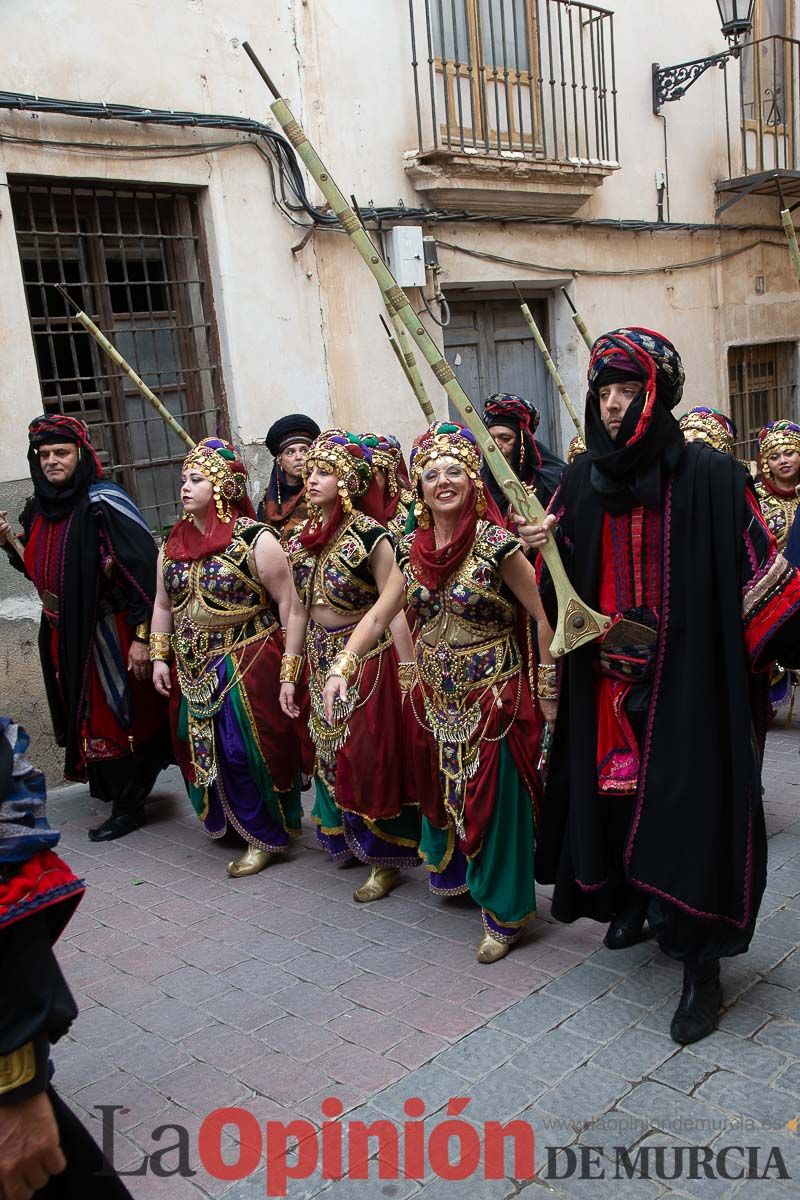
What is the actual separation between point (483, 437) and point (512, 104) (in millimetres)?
6639

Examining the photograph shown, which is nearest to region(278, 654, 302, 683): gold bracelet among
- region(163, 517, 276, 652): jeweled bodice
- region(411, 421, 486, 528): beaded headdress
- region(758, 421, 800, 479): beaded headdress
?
region(163, 517, 276, 652): jeweled bodice

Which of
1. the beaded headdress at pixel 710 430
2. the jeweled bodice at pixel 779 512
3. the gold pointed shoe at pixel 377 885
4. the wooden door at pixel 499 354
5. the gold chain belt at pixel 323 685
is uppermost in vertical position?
the wooden door at pixel 499 354

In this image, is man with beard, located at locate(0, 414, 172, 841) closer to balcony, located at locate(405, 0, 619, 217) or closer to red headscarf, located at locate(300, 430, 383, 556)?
red headscarf, located at locate(300, 430, 383, 556)

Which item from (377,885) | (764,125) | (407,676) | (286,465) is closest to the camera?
(407,676)

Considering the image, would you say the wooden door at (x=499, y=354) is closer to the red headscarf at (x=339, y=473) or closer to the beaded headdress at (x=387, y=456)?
the beaded headdress at (x=387, y=456)

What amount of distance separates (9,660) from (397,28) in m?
5.59

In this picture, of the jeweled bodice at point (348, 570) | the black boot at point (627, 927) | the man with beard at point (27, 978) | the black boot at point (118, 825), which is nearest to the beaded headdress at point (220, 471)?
the jeweled bodice at point (348, 570)

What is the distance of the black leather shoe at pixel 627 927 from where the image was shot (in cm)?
377

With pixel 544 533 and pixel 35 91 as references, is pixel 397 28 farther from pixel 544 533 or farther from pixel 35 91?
pixel 544 533

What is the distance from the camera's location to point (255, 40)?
23.9 ft

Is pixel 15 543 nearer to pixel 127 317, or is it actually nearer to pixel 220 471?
pixel 220 471

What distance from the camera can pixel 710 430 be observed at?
212 inches

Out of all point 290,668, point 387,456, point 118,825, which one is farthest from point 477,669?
point 118,825

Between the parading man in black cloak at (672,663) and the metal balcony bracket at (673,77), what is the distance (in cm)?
842
